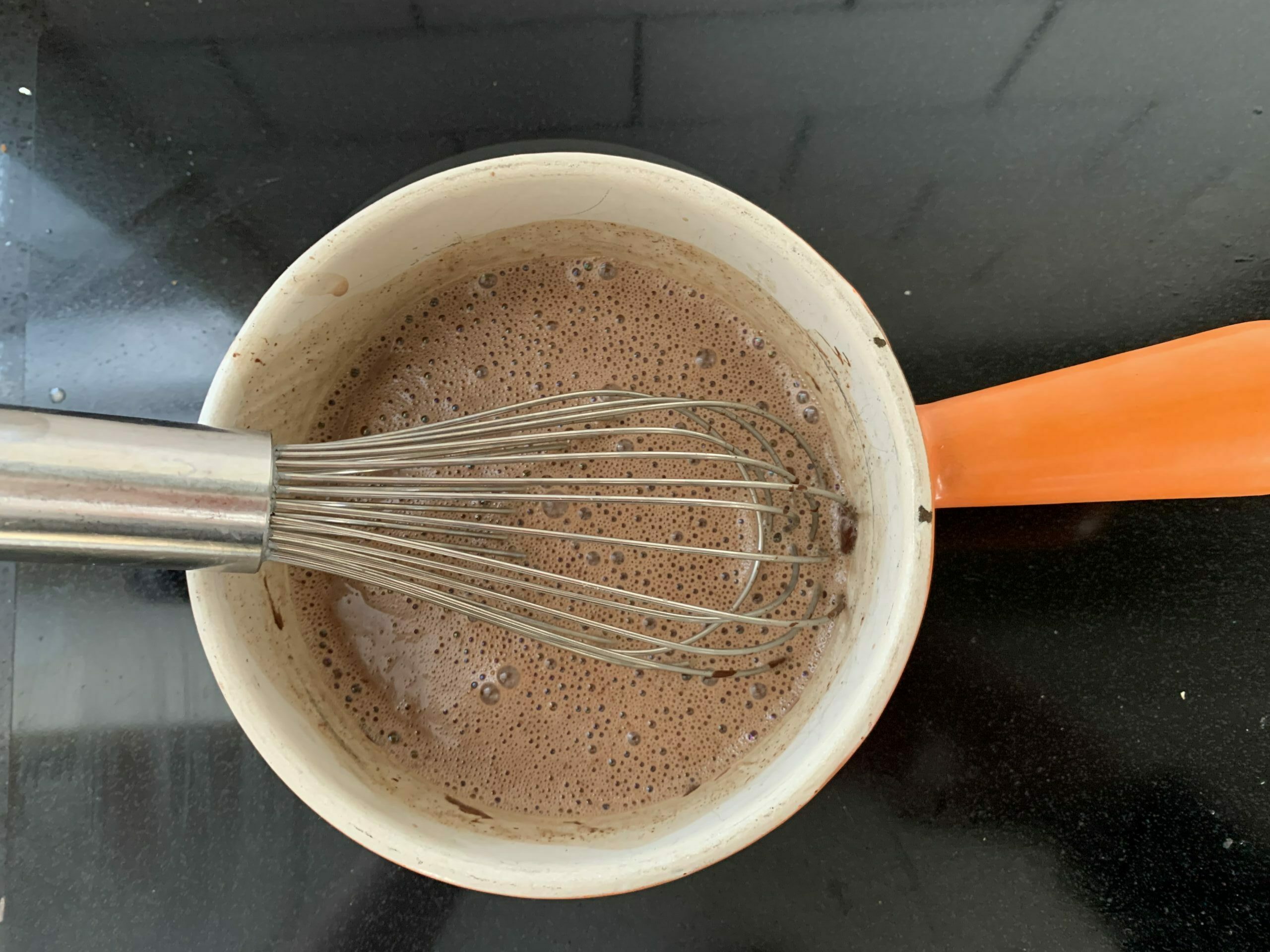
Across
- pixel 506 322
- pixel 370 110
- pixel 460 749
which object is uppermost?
pixel 370 110

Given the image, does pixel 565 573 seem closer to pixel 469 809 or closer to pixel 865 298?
pixel 469 809

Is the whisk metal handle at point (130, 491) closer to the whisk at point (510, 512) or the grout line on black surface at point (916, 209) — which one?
the whisk at point (510, 512)

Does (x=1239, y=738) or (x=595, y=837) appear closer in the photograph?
(x=595, y=837)

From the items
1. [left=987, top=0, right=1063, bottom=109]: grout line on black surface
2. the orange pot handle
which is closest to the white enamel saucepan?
the orange pot handle

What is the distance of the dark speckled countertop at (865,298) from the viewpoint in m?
0.53

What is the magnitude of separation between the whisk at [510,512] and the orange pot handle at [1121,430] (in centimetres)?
8

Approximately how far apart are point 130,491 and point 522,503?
8.6 inches

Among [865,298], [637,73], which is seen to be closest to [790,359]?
[865,298]

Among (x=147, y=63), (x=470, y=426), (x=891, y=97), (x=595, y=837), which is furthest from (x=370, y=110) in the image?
(x=595, y=837)

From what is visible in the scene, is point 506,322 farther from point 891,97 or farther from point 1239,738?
point 1239,738

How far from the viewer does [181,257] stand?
0.56 metres

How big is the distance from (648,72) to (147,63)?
38 cm

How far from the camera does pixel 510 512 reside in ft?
1.60

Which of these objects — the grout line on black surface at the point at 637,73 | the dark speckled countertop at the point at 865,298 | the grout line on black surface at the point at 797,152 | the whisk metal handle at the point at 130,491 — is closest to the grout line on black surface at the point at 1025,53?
the dark speckled countertop at the point at 865,298
